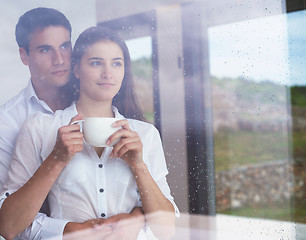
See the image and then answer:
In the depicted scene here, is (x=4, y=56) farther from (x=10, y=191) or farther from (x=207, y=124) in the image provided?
(x=207, y=124)

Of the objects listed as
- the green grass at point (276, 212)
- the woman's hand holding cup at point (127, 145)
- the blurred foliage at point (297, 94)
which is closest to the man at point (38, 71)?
the woman's hand holding cup at point (127, 145)

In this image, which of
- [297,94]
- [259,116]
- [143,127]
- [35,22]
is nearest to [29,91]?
[35,22]

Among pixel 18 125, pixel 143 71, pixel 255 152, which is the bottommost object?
pixel 255 152

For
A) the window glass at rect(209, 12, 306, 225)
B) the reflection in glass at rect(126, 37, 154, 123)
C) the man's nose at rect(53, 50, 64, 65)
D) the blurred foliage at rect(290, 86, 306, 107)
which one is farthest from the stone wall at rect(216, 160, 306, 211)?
the man's nose at rect(53, 50, 64, 65)

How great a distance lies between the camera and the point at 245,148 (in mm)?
1031

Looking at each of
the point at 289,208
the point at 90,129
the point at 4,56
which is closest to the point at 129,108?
the point at 90,129

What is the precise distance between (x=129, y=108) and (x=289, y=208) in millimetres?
641

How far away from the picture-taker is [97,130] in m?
0.68

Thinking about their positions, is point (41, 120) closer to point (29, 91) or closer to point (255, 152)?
point (29, 91)

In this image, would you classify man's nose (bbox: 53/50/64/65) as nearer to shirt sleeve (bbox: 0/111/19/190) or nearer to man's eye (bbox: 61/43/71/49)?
man's eye (bbox: 61/43/71/49)

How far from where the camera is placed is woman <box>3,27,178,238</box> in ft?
2.14

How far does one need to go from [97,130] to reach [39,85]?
131mm

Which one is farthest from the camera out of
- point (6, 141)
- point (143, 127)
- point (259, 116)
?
point (259, 116)

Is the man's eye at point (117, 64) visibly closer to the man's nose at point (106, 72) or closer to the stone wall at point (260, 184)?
the man's nose at point (106, 72)
